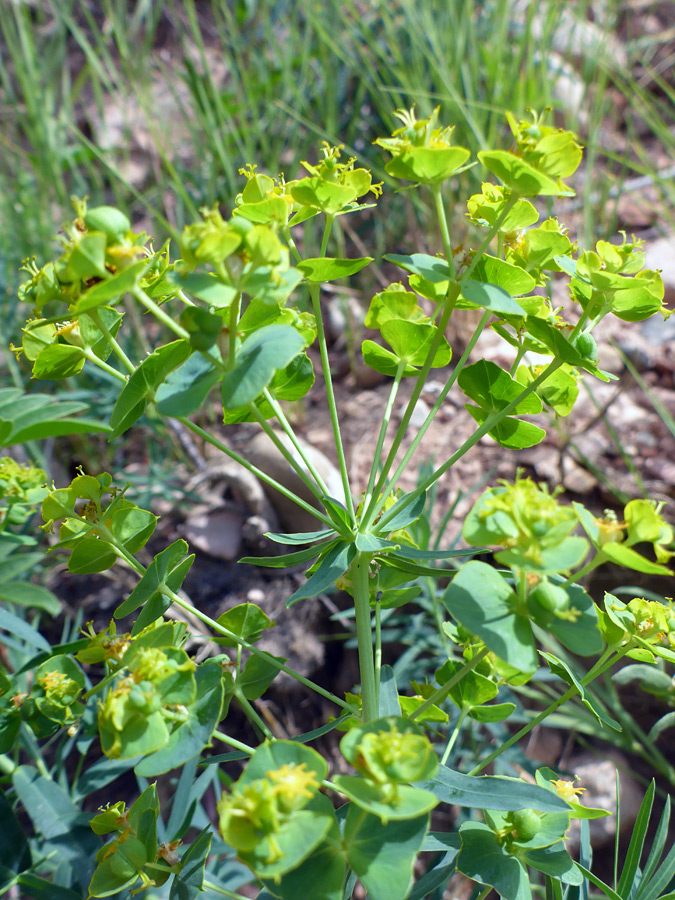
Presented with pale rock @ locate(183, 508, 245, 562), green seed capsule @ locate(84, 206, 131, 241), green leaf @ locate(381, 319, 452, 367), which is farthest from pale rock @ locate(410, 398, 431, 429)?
green seed capsule @ locate(84, 206, 131, 241)

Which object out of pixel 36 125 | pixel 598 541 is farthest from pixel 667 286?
pixel 36 125

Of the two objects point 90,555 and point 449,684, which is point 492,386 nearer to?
point 449,684

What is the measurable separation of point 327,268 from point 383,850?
518 mm

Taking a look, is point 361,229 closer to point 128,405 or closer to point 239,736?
point 239,736

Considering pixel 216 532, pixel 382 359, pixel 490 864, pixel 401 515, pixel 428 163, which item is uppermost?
pixel 428 163

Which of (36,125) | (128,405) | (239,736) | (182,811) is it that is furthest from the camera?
(36,125)

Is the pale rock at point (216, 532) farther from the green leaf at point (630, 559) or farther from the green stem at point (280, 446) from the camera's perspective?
the green leaf at point (630, 559)

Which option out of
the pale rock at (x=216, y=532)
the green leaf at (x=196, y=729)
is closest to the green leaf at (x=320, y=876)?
the green leaf at (x=196, y=729)

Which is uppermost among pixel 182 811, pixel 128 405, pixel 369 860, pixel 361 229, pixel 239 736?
pixel 128 405

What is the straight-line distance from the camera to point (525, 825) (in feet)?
2.05

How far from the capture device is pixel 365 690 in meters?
0.67

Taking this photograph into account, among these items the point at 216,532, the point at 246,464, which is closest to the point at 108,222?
the point at 246,464

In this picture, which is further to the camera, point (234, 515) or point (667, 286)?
point (667, 286)

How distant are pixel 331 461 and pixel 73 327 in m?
1.27
